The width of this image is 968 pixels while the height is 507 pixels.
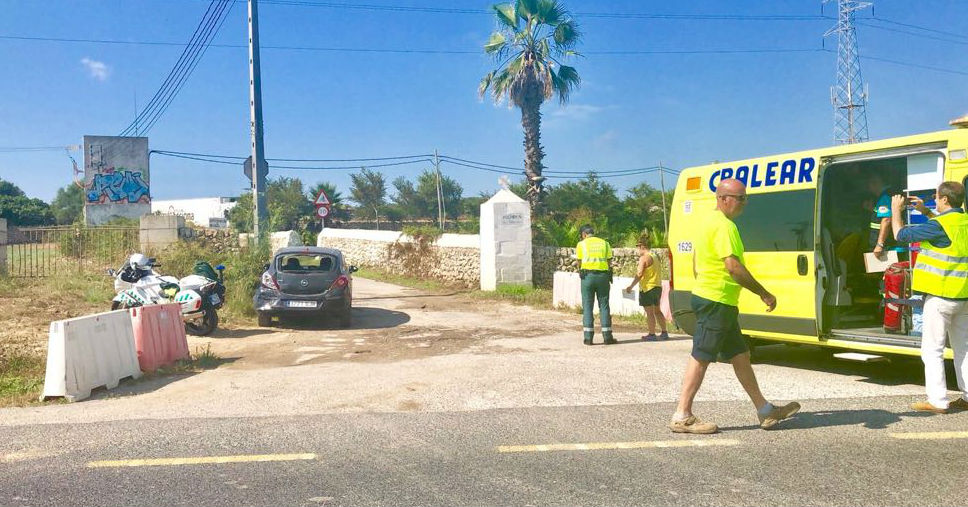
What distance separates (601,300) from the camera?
10.7m

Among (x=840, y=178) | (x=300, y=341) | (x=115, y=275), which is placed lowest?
(x=300, y=341)

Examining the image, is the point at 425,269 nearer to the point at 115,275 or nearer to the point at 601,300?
the point at 115,275

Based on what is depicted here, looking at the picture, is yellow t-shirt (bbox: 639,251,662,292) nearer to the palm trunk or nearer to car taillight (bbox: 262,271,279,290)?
car taillight (bbox: 262,271,279,290)

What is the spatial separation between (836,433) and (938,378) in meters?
1.19

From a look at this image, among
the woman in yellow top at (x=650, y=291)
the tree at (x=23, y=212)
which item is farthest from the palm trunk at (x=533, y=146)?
the tree at (x=23, y=212)

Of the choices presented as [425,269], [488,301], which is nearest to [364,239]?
[425,269]

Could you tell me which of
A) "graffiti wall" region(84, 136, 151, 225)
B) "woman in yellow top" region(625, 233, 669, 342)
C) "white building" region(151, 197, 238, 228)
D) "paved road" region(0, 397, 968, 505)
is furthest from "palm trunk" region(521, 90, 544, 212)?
"white building" region(151, 197, 238, 228)

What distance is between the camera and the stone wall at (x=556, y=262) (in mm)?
19344

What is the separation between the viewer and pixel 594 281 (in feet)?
34.9

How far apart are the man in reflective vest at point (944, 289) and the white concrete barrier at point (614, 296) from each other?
247 inches

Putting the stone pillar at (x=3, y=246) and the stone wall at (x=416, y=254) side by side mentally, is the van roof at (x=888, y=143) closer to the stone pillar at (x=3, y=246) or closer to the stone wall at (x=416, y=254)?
the stone wall at (x=416, y=254)

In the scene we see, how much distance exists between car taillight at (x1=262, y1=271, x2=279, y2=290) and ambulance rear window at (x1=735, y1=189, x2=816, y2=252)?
26.4ft

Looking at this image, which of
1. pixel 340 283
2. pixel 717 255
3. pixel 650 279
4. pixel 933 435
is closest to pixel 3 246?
pixel 340 283

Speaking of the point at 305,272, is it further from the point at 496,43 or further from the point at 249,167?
the point at 496,43
